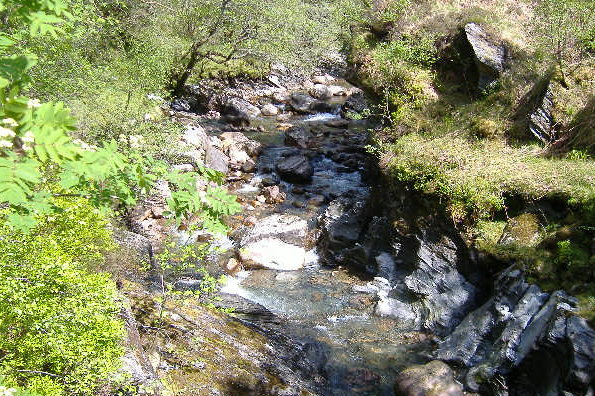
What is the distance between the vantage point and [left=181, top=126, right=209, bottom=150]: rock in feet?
62.5

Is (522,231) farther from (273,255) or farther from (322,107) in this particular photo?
(322,107)

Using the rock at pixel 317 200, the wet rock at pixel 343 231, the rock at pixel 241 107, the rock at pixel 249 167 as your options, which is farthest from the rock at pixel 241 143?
the wet rock at pixel 343 231

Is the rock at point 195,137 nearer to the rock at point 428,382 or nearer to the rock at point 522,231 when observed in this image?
the rock at point 522,231

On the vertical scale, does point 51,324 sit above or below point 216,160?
above

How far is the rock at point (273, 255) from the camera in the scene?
12945 millimetres

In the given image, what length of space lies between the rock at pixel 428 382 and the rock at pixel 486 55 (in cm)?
965

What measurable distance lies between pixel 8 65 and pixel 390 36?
16733mm

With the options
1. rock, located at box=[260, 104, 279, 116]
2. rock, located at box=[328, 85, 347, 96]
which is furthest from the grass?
rock, located at box=[328, 85, 347, 96]

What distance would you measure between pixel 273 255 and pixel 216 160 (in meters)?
7.07

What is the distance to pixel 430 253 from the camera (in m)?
10.9

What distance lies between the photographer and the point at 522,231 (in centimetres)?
938

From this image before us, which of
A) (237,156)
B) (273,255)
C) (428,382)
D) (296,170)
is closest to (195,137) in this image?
(237,156)

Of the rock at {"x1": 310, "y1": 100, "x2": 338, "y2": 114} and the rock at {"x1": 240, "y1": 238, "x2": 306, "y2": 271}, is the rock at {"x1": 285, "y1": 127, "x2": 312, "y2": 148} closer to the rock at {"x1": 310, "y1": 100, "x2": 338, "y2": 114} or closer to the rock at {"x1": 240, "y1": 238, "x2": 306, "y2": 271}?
the rock at {"x1": 310, "y1": 100, "x2": 338, "y2": 114}

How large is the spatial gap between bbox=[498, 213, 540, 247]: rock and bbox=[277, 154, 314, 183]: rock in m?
9.53
